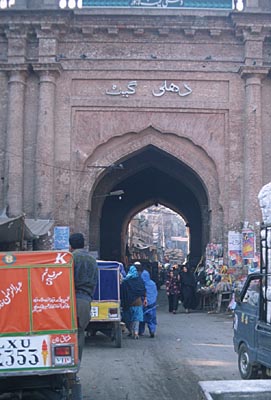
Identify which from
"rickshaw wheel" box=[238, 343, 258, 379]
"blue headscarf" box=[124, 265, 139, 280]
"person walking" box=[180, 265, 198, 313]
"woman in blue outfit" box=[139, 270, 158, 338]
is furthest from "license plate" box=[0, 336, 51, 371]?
"person walking" box=[180, 265, 198, 313]

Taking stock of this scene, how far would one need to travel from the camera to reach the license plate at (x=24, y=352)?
4352 mm

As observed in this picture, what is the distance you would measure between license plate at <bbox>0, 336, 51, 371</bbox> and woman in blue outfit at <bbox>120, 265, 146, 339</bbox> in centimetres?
599

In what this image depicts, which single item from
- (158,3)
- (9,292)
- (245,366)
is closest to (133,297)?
(245,366)

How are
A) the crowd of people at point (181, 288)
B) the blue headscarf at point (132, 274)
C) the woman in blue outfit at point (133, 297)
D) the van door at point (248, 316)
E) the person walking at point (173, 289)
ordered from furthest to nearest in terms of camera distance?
1. the crowd of people at point (181, 288)
2. the person walking at point (173, 289)
3. the blue headscarf at point (132, 274)
4. the woman in blue outfit at point (133, 297)
5. the van door at point (248, 316)

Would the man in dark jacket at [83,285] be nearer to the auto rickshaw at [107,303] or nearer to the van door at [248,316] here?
the van door at [248,316]

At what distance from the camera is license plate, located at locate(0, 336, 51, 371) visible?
14.3 ft

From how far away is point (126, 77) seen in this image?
17.3m

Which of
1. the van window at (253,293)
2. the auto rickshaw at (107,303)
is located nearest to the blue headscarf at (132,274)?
the auto rickshaw at (107,303)

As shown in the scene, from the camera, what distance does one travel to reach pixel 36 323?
4.46m

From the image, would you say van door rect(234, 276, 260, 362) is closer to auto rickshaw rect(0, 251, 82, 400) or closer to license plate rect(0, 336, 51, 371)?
auto rickshaw rect(0, 251, 82, 400)

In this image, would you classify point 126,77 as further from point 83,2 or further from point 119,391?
point 119,391

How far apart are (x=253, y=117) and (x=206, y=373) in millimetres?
10804

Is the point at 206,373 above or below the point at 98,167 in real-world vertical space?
below

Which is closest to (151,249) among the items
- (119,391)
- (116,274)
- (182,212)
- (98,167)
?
(182,212)
